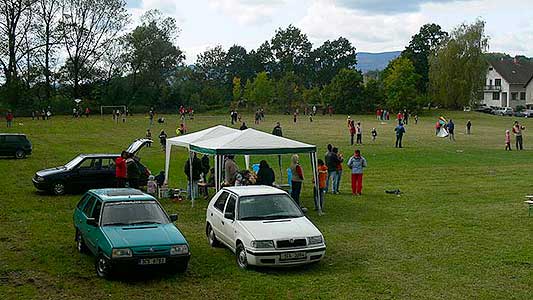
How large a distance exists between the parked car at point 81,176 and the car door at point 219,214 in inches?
324

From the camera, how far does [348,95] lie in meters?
95.8

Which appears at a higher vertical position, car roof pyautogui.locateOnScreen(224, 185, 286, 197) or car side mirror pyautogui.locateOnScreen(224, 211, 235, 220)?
car roof pyautogui.locateOnScreen(224, 185, 286, 197)

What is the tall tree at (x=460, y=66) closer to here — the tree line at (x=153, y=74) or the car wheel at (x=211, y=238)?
the tree line at (x=153, y=74)

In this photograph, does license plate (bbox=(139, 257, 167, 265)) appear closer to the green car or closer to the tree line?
the green car

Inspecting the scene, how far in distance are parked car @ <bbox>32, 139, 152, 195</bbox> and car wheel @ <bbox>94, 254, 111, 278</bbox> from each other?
10585mm

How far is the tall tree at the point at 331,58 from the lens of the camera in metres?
134

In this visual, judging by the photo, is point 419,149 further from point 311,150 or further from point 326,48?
point 326,48

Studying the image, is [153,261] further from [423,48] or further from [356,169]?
[423,48]

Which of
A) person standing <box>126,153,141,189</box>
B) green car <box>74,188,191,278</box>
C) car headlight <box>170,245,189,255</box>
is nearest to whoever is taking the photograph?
green car <box>74,188,191,278</box>

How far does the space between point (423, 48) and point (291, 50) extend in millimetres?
32440

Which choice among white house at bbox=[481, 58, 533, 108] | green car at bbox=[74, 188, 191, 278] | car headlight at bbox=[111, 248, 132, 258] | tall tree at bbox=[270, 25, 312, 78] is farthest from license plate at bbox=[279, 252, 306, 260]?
tall tree at bbox=[270, 25, 312, 78]

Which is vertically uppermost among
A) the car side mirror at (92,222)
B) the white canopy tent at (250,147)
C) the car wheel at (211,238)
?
the white canopy tent at (250,147)

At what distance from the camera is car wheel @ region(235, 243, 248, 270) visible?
41.3 feet

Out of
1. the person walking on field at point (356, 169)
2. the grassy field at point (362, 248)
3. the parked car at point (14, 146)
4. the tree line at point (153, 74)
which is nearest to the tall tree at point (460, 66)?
the tree line at point (153, 74)
